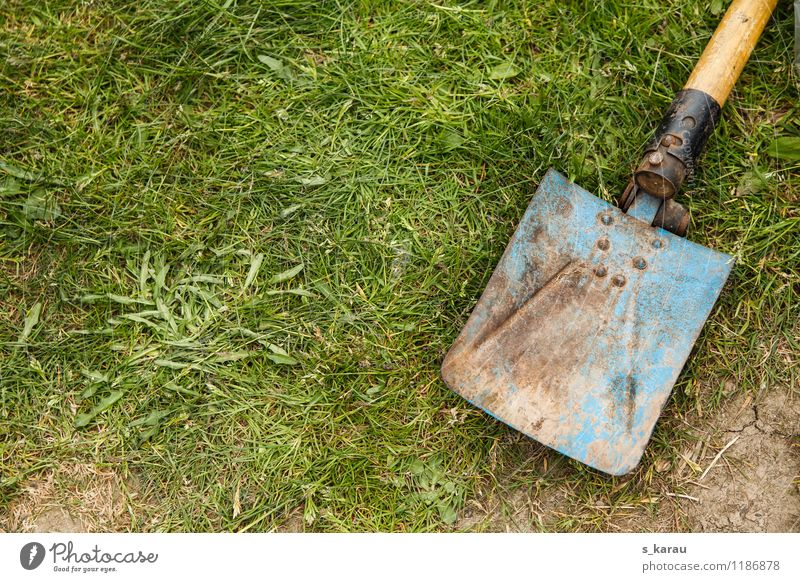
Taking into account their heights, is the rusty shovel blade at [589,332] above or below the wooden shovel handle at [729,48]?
below

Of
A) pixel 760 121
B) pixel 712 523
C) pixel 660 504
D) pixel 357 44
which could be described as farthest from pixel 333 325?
pixel 760 121

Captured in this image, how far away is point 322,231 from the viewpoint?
2.50 m

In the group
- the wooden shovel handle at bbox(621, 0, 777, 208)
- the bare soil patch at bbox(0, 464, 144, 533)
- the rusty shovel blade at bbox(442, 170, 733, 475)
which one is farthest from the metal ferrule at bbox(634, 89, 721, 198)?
the bare soil patch at bbox(0, 464, 144, 533)

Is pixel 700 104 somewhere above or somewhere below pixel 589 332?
above

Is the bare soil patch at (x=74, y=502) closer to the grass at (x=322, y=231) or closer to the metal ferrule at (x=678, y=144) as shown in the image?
the grass at (x=322, y=231)

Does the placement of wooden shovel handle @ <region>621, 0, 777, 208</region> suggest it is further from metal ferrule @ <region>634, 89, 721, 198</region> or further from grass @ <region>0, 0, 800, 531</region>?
grass @ <region>0, 0, 800, 531</region>

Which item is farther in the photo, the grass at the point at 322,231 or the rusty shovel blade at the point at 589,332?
the grass at the point at 322,231

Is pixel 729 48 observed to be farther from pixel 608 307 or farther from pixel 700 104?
pixel 608 307

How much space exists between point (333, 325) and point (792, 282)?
1.61m

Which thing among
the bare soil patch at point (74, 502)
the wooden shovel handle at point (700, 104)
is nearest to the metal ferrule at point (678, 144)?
the wooden shovel handle at point (700, 104)

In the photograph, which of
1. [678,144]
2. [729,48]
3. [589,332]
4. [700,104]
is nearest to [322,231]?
[589,332]

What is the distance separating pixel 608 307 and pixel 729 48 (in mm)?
942

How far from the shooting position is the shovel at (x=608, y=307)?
86.1 inches
